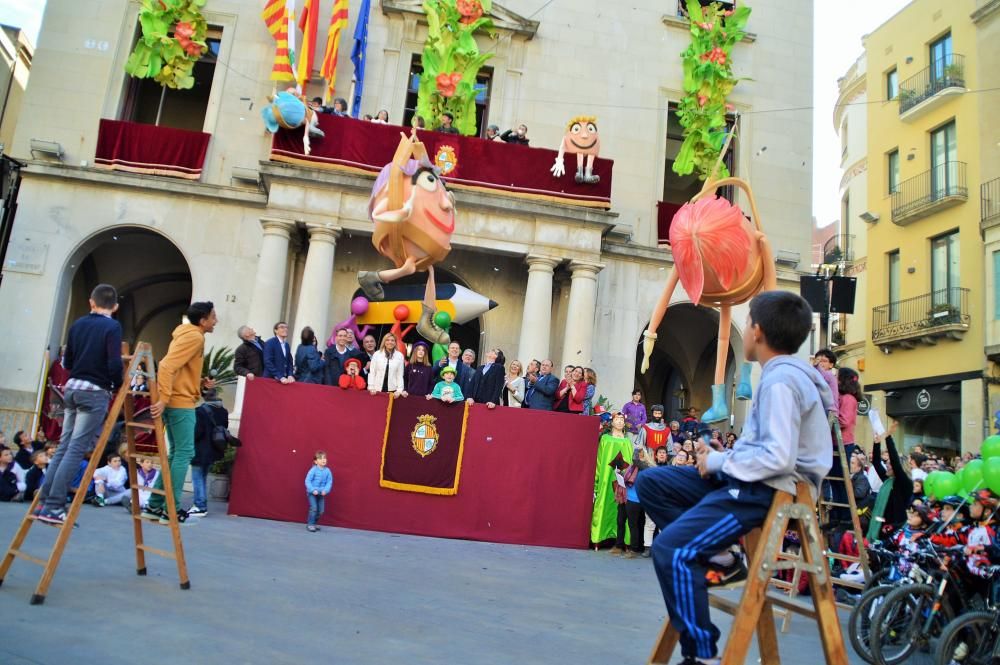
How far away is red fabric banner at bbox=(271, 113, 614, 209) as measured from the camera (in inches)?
656

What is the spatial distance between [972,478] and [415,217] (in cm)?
684

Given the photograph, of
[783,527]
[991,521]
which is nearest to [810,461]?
[783,527]

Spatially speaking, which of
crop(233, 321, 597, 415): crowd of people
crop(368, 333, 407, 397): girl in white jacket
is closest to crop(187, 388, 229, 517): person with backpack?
crop(233, 321, 597, 415): crowd of people

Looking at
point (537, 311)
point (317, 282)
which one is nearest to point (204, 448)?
point (317, 282)

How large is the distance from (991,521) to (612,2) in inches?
722

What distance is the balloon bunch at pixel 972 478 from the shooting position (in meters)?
6.59

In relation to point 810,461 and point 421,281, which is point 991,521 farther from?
point 421,281

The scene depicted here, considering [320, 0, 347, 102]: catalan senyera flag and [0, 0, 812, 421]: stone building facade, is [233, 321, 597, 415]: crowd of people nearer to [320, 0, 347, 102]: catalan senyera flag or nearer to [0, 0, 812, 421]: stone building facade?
[0, 0, 812, 421]: stone building facade

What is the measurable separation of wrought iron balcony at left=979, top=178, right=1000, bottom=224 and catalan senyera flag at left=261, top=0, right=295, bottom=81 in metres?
20.8

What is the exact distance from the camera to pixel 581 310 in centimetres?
1733

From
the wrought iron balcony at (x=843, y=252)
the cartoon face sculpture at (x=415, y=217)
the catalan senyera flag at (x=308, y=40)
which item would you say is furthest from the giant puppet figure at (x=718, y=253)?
the wrought iron balcony at (x=843, y=252)

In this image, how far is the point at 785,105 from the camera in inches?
846

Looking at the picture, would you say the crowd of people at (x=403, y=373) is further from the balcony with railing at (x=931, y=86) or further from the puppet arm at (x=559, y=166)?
the balcony with railing at (x=931, y=86)

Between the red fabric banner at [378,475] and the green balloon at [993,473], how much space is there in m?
5.52
